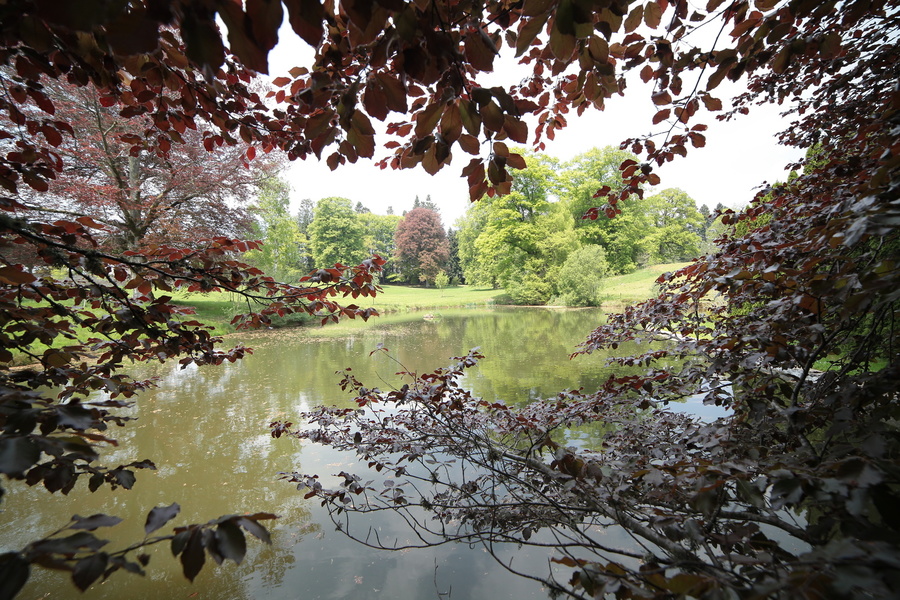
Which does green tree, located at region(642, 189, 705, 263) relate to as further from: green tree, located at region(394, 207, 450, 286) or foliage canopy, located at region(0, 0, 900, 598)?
foliage canopy, located at region(0, 0, 900, 598)

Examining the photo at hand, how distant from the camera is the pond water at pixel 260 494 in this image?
244 cm

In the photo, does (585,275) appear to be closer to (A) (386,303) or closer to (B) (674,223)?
(A) (386,303)

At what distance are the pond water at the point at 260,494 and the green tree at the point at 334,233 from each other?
22.3 metres

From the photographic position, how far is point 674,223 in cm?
3197

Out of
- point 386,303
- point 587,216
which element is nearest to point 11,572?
point 587,216

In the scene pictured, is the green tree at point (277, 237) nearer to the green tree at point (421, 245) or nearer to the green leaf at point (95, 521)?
the green leaf at point (95, 521)

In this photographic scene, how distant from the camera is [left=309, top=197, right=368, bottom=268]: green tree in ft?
99.0

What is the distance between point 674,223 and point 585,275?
1876cm

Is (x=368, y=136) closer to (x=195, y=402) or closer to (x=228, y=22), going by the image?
(x=228, y=22)

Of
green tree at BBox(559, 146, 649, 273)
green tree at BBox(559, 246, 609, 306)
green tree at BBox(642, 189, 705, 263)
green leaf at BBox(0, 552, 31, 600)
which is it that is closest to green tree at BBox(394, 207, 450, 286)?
green tree at BBox(559, 146, 649, 273)

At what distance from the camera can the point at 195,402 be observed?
634 centimetres

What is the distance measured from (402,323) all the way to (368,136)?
54.3 feet

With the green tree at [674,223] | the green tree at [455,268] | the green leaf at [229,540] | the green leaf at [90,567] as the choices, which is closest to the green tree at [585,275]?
the green tree at [674,223]

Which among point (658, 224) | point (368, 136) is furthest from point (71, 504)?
point (658, 224)
